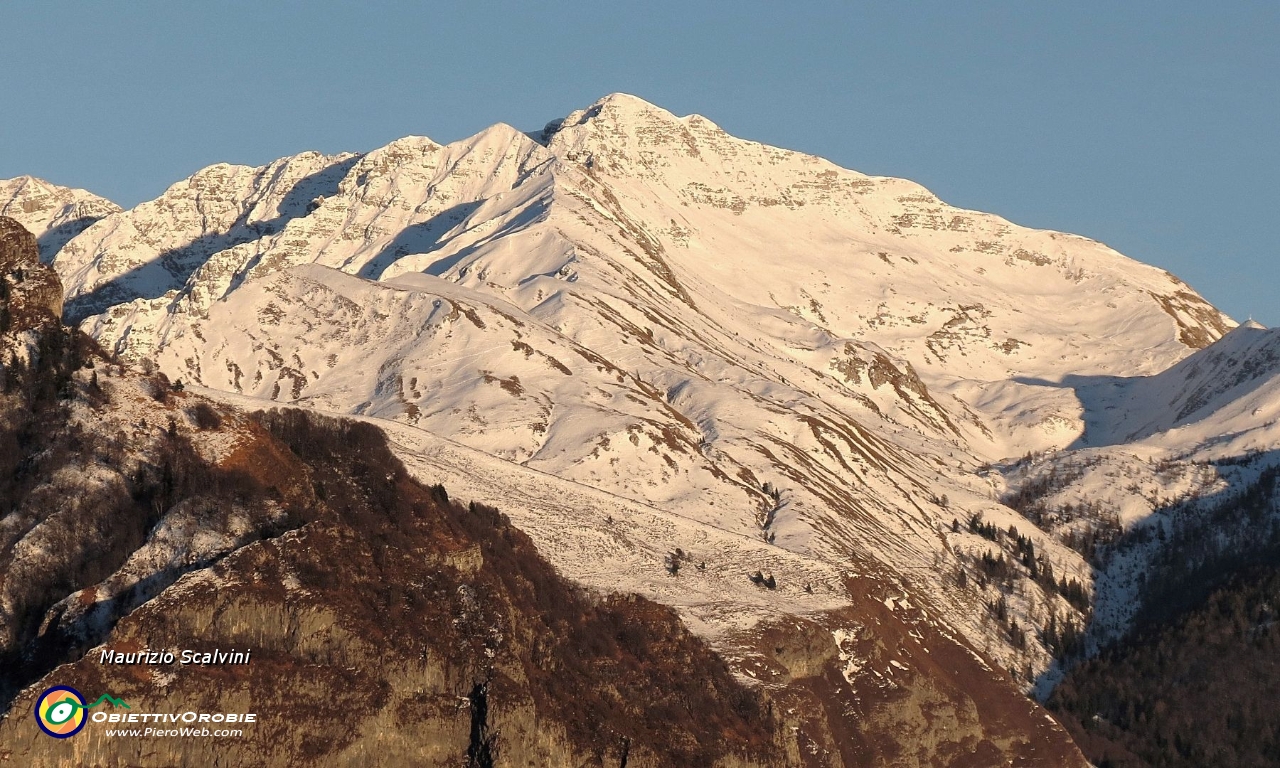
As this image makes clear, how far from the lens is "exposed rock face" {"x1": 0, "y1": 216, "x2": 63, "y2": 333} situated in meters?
166

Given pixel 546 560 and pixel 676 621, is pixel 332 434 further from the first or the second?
pixel 676 621

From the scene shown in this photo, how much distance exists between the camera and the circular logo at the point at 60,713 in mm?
117750

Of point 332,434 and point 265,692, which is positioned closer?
point 265,692

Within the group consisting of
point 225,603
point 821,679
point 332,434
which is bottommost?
point 225,603

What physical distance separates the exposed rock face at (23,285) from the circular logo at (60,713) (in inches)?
2067

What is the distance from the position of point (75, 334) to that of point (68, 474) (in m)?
25.9

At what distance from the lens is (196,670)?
4899 inches

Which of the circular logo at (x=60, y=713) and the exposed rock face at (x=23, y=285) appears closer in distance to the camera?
the circular logo at (x=60, y=713)

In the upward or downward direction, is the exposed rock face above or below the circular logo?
above

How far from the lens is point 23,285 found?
170 metres

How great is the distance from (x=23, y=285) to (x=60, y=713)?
200ft

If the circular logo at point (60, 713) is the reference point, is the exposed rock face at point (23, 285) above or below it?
above

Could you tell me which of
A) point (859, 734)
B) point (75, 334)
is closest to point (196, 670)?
point (75, 334)

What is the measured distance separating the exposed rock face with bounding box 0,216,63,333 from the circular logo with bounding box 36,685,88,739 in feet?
172
